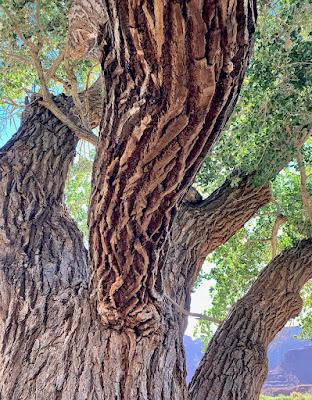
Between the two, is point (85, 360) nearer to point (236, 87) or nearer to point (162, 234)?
point (162, 234)

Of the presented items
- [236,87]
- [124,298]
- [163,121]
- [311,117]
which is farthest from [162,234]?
[311,117]

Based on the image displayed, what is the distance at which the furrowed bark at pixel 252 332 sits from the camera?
339 cm

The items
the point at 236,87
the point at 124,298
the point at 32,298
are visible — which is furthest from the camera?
the point at 32,298

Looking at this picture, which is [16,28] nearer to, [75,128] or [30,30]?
[30,30]

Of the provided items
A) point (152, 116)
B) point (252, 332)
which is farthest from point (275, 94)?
point (252, 332)

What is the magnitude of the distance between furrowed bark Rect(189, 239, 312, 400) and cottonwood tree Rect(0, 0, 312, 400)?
1cm

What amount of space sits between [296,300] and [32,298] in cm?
230

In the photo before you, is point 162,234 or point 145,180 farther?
point 162,234

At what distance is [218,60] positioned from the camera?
150 centimetres

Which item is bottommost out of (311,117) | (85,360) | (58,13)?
(85,360)

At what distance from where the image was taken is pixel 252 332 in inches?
147

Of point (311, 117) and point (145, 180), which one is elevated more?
point (311, 117)

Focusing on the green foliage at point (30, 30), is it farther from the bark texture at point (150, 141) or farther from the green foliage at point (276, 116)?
the bark texture at point (150, 141)

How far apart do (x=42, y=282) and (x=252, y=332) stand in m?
1.76
